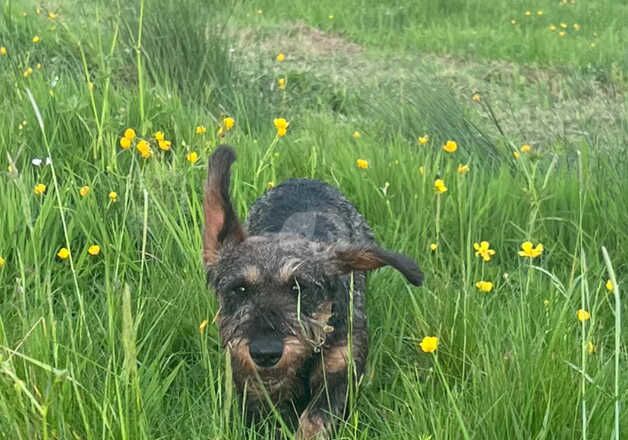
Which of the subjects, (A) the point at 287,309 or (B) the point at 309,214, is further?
(B) the point at 309,214

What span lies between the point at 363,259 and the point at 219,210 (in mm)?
573

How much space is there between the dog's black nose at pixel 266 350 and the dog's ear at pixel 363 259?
0.45 m

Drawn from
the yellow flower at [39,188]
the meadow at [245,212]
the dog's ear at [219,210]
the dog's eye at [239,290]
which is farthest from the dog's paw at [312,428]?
the yellow flower at [39,188]

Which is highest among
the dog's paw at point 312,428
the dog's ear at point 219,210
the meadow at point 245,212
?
the dog's ear at point 219,210

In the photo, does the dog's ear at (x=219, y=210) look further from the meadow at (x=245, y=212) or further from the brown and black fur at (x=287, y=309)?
the meadow at (x=245, y=212)

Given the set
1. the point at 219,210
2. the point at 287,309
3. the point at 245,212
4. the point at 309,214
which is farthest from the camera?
the point at 245,212

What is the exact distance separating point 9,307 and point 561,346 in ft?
6.69

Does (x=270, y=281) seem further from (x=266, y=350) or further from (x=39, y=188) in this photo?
(x=39, y=188)

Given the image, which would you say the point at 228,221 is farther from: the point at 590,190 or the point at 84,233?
the point at 590,190

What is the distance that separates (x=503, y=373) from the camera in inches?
101

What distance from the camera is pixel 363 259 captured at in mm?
2875

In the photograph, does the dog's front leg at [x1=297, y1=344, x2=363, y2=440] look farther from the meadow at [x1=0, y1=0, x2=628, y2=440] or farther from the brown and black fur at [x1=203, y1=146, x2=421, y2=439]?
the meadow at [x1=0, y1=0, x2=628, y2=440]

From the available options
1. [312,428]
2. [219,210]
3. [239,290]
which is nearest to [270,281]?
[239,290]

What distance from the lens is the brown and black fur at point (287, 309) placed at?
8.63ft
